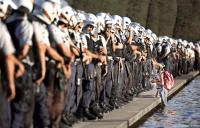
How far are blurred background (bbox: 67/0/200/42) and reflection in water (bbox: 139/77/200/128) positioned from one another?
161ft

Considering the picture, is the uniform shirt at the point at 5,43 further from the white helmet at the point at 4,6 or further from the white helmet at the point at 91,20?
the white helmet at the point at 91,20

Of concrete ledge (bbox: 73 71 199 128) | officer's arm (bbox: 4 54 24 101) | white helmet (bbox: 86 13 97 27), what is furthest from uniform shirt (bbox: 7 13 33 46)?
white helmet (bbox: 86 13 97 27)

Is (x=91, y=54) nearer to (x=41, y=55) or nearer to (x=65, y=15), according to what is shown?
(x=65, y=15)

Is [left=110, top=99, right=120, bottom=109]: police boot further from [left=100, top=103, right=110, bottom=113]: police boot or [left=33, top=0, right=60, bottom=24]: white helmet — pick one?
[left=33, top=0, right=60, bottom=24]: white helmet

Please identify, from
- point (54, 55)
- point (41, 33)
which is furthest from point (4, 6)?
point (54, 55)

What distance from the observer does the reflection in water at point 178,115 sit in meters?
14.8

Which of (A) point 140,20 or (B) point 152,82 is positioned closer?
(B) point 152,82

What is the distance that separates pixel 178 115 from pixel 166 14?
71.5 metres

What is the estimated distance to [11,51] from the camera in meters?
7.87

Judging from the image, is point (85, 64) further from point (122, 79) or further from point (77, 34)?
point (122, 79)

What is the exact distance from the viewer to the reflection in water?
1477 cm

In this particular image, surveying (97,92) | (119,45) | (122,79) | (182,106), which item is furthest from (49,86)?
(182,106)

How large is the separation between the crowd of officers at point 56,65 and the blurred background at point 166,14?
53.5 metres

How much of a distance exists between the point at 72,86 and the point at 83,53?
2.33 feet
